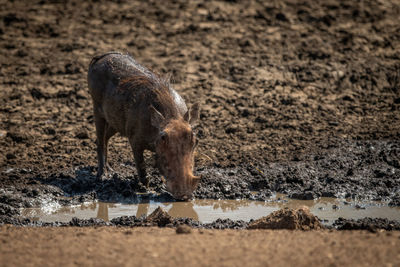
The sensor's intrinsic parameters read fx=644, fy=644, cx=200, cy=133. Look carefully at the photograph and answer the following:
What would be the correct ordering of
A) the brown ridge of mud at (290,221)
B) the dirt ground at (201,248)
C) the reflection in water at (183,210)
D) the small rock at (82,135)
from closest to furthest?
1. the dirt ground at (201,248)
2. the brown ridge of mud at (290,221)
3. the reflection in water at (183,210)
4. the small rock at (82,135)

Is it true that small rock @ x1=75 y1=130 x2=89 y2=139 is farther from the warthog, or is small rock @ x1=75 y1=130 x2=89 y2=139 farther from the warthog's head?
the warthog's head

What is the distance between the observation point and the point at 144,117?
727cm

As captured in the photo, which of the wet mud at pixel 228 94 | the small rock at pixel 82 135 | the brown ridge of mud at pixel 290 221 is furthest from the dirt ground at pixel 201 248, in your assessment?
the small rock at pixel 82 135

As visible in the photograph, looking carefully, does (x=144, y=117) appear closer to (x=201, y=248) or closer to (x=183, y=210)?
(x=183, y=210)

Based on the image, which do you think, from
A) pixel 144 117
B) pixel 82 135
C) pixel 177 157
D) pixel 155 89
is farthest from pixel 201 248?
pixel 82 135

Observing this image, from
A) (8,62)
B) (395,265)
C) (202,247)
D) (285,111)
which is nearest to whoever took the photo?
(395,265)

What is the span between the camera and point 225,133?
942 cm

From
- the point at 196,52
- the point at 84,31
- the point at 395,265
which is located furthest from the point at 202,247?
the point at 84,31

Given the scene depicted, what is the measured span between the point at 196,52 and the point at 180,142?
6.06m

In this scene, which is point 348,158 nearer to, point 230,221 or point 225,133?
point 225,133

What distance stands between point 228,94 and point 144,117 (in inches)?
141

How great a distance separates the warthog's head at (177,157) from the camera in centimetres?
638

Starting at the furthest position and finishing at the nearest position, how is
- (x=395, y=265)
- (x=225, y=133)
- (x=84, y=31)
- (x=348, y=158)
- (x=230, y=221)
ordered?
1. (x=84, y=31)
2. (x=225, y=133)
3. (x=348, y=158)
4. (x=230, y=221)
5. (x=395, y=265)

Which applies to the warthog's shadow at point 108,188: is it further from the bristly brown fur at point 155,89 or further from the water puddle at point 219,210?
the bristly brown fur at point 155,89
